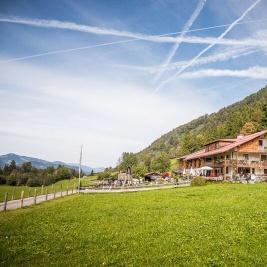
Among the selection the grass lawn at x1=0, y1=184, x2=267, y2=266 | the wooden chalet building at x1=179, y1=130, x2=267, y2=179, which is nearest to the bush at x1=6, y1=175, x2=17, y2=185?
the wooden chalet building at x1=179, y1=130, x2=267, y2=179

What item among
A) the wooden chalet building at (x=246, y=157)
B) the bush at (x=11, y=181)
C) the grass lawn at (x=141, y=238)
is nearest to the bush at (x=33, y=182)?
the bush at (x=11, y=181)

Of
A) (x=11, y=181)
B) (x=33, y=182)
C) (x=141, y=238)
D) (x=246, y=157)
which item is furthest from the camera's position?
(x=11, y=181)

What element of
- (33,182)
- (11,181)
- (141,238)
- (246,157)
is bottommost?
(141,238)

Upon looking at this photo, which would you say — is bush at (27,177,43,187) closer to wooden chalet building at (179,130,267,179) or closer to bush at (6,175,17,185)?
bush at (6,175,17,185)

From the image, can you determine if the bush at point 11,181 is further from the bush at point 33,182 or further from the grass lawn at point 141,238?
the grass lawn at point 141,238

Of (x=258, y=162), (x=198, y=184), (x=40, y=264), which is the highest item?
(x=258, y=162)

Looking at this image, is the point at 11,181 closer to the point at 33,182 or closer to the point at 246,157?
the point at 33,182

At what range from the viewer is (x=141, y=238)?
17.6 m

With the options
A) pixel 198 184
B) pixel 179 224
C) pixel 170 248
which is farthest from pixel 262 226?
pixel 198 184

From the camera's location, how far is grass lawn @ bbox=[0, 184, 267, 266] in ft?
47.1

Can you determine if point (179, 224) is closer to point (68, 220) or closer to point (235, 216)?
point (235, 216)

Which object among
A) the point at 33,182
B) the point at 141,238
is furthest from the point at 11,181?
the point at 141,238

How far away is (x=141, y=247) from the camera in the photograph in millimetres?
16016

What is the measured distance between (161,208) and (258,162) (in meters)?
49.6
